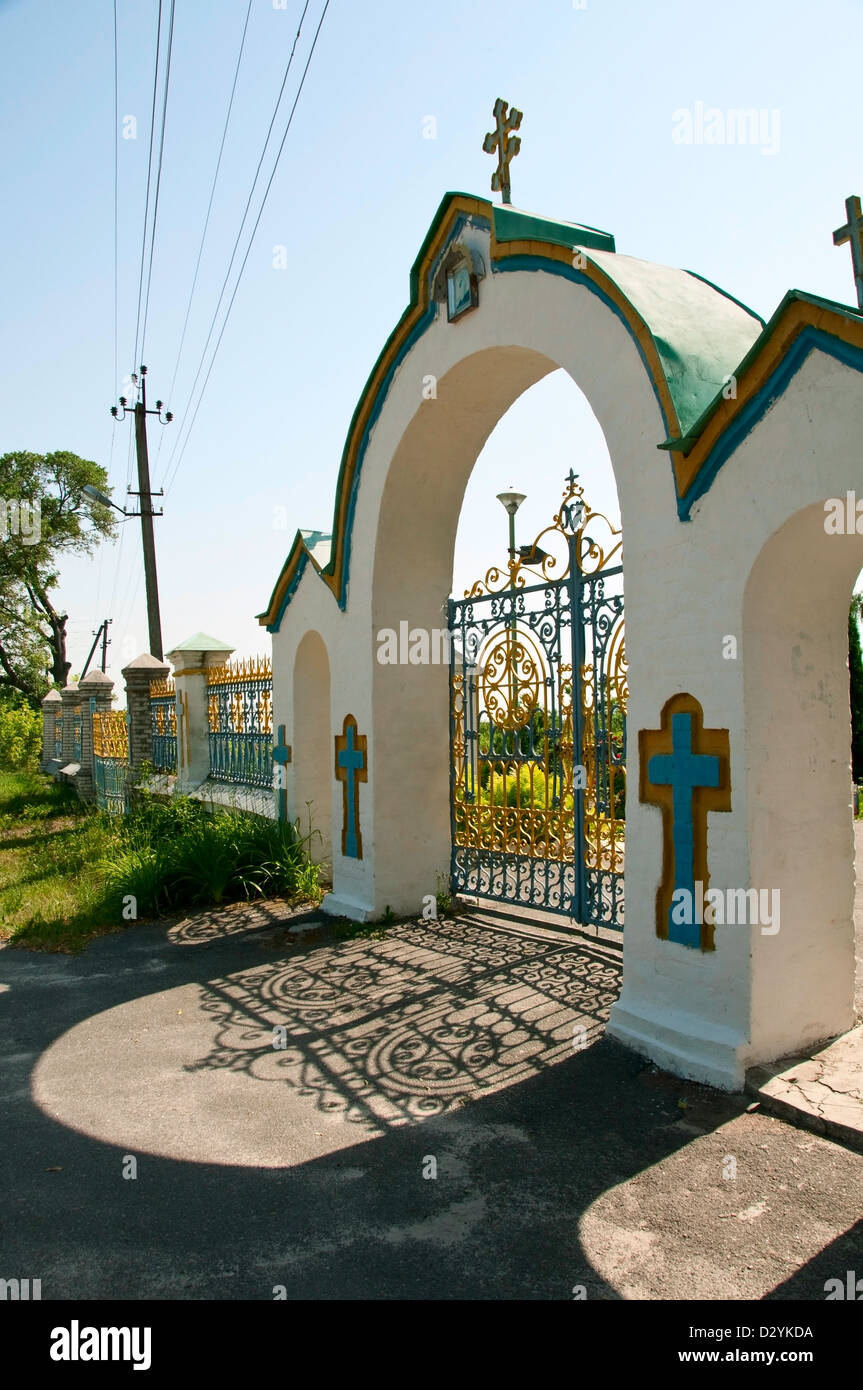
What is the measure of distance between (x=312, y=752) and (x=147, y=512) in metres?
10.3

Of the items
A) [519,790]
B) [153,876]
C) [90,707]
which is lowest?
[153,876]

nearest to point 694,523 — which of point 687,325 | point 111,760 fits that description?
point 687,325

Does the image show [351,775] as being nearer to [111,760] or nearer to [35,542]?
[111,760]

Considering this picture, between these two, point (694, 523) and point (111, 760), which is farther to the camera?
point (111, 760)

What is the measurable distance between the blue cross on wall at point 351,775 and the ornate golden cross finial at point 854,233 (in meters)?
4.55

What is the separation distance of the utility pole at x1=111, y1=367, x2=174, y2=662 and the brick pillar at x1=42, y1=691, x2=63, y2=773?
7.23 meters

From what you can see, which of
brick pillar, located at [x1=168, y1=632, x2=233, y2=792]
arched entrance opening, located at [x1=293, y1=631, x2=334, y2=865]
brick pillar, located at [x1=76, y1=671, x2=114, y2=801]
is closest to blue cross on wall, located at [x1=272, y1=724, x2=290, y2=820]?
arched entrance opening, located at [x1=293, y1=631, x2=334, y2=865]

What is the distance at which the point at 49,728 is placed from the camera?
24.4m

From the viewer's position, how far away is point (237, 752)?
10766 mm

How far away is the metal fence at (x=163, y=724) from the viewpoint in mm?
12781

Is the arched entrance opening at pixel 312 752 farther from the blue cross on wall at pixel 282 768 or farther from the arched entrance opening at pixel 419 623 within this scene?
the arched entrance opening at pixel 419 623

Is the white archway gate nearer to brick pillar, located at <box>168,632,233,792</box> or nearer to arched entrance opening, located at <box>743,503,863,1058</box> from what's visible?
arched entrance opening, located at <box>743,503,863,1058</box>

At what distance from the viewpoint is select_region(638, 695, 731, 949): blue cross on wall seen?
416 cm

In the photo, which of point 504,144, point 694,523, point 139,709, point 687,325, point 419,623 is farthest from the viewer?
point 139,709
